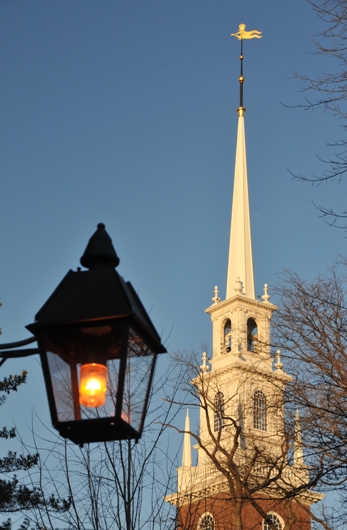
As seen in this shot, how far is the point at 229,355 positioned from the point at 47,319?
42.9 metres

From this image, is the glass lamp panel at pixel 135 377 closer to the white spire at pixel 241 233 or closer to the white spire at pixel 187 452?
the white spire at pixel 187 452

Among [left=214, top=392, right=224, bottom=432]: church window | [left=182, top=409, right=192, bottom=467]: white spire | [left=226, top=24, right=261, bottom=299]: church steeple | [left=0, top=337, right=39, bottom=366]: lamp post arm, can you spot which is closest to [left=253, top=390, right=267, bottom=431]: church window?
[left=214, top=392, right=224, bottom=432]: church window

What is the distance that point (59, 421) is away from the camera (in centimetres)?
390

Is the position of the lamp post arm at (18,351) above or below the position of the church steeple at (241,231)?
below

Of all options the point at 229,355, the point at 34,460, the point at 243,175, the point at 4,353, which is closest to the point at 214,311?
the point at 229,355

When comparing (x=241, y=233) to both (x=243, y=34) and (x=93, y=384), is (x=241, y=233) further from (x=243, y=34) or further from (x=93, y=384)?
(x=93, y=384)

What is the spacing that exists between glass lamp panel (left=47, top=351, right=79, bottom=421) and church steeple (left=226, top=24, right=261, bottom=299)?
43761mm

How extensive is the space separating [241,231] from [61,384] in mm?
47163

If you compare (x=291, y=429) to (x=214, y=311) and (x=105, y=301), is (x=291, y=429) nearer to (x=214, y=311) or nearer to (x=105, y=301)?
(x=105, y=301)

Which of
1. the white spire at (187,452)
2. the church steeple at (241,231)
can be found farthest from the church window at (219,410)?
the church steeple at (241,231)

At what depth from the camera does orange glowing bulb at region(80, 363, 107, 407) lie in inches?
154

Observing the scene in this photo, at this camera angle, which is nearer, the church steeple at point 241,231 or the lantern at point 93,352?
the lantern at point 93,352

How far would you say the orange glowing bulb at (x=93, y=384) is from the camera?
3.91 m

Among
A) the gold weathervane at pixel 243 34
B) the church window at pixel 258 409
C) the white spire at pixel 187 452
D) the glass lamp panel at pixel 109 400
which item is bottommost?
the glass lamp panel at pixel 109 400
